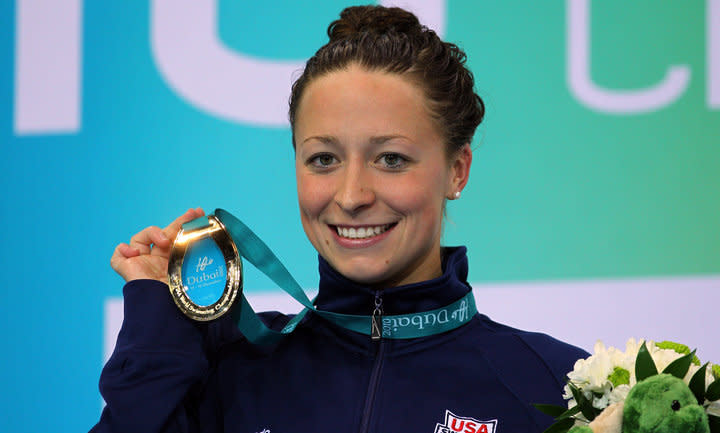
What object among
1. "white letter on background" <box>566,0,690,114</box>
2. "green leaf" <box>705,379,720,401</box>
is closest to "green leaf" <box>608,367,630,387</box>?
"green leaf" <box>705,379,720,401</box>

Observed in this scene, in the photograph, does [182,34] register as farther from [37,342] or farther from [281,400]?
[281,400]

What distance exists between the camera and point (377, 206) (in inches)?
63.6

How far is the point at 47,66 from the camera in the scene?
8.33ft

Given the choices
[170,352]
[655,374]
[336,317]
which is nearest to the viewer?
[655,374]

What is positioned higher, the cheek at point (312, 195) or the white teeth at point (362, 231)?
the cheek at point (312, 195)

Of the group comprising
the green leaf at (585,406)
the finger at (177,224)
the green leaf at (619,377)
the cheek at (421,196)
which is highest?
the cheek at (421,196)

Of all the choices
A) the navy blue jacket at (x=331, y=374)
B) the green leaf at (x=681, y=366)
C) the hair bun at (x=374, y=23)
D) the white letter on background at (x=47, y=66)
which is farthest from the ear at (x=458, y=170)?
the white letter on background at (x=47, y=66)

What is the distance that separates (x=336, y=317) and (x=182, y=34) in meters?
1.17

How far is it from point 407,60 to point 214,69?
1002 millimetres

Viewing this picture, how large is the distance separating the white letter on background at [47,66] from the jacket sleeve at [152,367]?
1092 millimetres

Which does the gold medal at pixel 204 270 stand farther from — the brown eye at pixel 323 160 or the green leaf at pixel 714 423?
the green leaf at pixel 714 423

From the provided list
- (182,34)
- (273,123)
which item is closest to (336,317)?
(273,123)

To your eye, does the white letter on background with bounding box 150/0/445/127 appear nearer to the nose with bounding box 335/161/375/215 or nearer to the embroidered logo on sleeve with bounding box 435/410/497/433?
the nose with bounding box 335/161/375/215

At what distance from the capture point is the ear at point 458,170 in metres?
1.74
